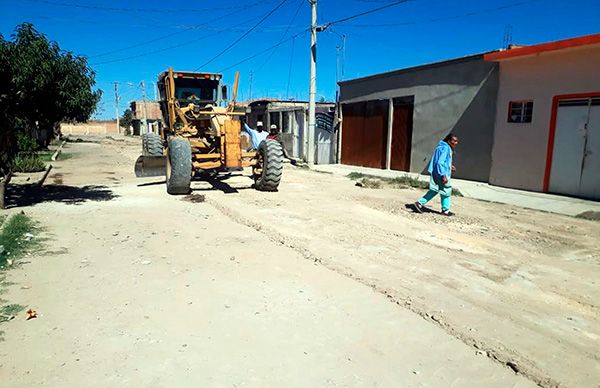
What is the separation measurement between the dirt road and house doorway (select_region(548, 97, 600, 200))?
11.4 ft

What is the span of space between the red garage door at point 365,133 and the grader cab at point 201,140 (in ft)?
26.6

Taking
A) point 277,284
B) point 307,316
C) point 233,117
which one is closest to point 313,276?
point 277,284

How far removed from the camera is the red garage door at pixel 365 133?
17.7m

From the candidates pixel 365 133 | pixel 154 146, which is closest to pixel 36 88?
pixel 154 146

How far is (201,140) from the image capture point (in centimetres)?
1085

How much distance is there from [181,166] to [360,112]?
1132 cm

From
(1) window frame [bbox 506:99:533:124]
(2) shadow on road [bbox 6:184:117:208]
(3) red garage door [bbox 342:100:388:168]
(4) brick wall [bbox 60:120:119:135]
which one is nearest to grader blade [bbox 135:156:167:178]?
(2) shadow on road [bbox 6:184:117:208]

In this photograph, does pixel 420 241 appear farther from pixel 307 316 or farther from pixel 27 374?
pixel 27 374

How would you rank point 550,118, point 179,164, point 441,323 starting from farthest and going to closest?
point 550,118 → point 179,164 → point 441,323

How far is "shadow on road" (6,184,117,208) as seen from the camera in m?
8.83

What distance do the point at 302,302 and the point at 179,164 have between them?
6.16m

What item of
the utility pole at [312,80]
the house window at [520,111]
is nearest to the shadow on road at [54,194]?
the utility pole at [312,80]

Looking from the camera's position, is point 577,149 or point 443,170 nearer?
point 443,170

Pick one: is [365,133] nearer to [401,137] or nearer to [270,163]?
[401,137]
